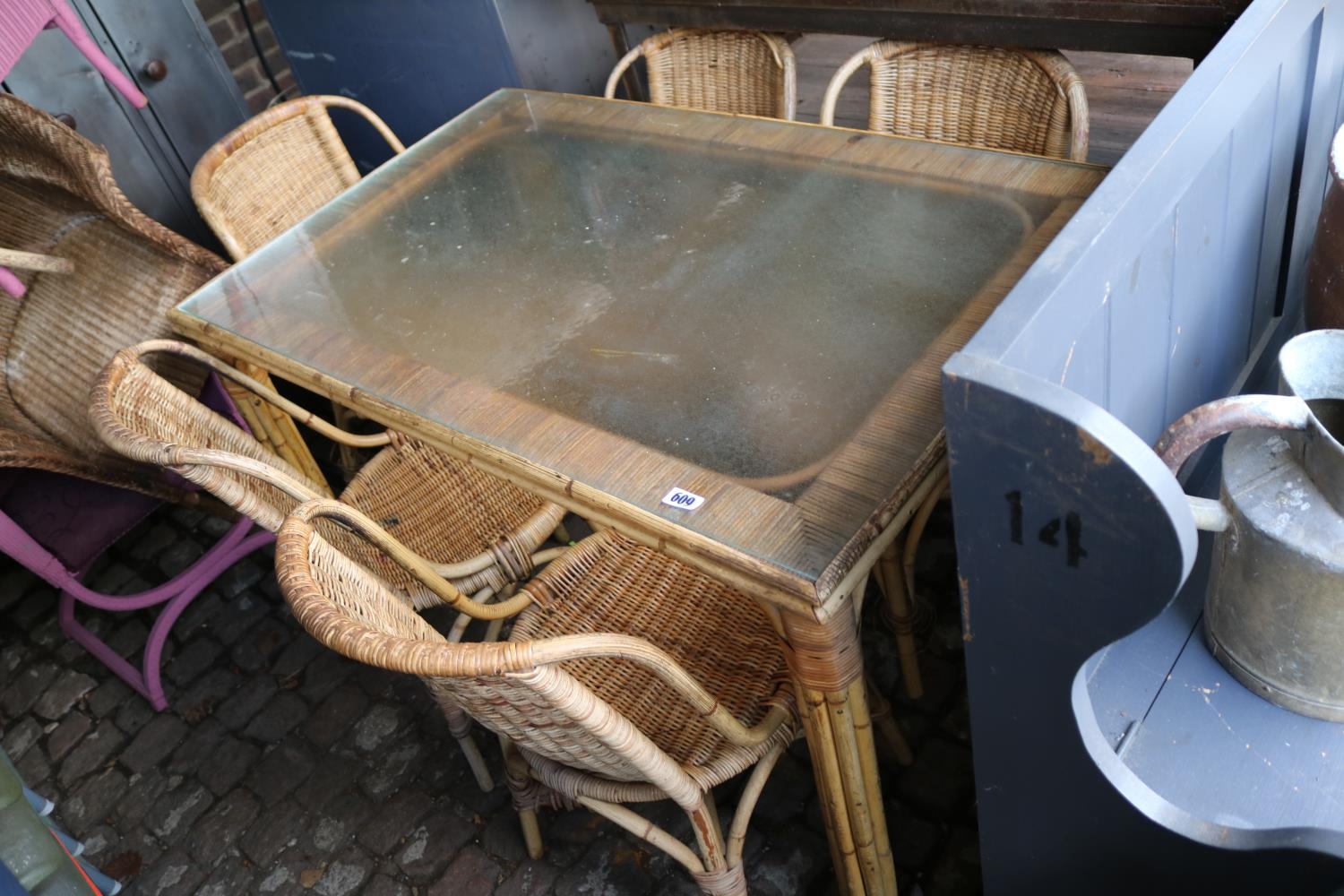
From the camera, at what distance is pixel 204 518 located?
3.16m

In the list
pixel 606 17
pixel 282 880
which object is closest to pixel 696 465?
pixel 282 880

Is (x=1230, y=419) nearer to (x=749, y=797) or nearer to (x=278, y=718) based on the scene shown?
(x=749, y=797)

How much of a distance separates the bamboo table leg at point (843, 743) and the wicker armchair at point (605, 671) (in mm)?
105

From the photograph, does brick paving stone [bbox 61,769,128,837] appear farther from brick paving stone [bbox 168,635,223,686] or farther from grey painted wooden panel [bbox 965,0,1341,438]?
grey painted wooden panel [bbox 965,0,1341,438]

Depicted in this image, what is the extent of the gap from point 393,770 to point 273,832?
0.28 m

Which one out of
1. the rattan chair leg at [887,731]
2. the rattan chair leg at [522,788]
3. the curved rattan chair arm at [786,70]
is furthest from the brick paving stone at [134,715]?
the curved rattan chair arm at [786,70]

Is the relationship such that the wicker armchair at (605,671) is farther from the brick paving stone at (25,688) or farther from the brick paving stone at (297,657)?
the brick paving stone at (25,688)

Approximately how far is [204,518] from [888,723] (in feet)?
7.43

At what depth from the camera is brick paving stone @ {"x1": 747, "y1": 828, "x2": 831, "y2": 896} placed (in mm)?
1902

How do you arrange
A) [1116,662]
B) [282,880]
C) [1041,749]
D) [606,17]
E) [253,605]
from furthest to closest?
[606,17], [253,605], [282,880], [1116,662], [1041,749]

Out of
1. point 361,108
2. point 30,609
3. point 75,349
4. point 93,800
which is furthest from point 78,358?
point 93,800

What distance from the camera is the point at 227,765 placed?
2.40 m

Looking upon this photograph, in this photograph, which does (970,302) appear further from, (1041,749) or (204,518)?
(204,518)

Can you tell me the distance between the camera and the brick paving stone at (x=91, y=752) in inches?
→ 97.2
